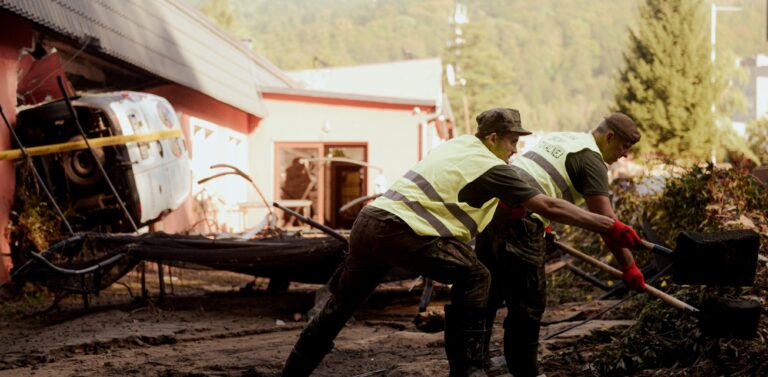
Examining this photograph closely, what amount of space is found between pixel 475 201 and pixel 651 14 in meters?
37.8

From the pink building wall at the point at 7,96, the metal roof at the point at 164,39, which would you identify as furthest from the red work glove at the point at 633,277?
the pink building wall at the point at 7,96

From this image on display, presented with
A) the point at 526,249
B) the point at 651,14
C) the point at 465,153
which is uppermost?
the point at 651,14

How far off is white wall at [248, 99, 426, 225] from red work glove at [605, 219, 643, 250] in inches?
590

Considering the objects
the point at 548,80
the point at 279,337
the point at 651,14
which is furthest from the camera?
the point at 548,80

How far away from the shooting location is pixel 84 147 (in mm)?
10055

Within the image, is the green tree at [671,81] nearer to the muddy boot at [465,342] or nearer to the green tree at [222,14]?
the green tree at [222,14]

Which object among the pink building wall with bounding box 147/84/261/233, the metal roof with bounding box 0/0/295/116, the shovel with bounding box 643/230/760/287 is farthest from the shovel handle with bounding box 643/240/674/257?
the pink building wall with bounding box 147/84/261/233

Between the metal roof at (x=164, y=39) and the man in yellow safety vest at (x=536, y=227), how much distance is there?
5521 millimetres

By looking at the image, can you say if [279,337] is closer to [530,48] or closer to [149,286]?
[149,286]

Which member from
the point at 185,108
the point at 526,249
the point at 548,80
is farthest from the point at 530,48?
the point at 526,249

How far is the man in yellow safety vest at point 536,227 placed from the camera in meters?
5.50

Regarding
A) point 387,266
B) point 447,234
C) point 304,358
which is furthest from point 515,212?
point 304,358

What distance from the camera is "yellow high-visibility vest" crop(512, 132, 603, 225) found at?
5633mm

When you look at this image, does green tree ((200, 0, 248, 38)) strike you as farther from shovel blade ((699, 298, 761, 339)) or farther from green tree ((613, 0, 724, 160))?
shovel blade ((699, 298, 761, 339))
